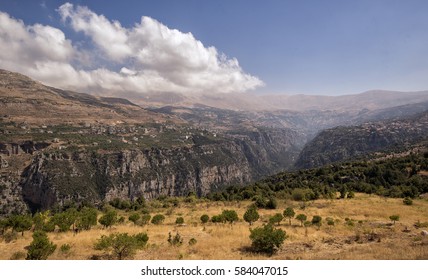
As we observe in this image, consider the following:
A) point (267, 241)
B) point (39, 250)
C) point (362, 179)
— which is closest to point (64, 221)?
point (39, 250)

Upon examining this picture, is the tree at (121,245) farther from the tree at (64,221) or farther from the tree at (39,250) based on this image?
the tree at (64,221)

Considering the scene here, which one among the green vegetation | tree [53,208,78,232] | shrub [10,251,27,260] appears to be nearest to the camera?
shrub [10,251,27,260]

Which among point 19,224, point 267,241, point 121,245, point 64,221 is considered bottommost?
point 64,221

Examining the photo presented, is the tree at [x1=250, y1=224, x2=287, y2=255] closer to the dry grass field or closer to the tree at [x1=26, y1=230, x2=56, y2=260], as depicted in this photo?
the dry grass field

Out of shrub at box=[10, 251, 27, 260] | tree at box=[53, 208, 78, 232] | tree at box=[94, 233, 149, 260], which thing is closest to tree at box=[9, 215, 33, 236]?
tree at box=[53, 208, 78, 232]

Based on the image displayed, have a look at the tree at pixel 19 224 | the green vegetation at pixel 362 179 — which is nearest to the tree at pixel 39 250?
the tree at pixel 19 224

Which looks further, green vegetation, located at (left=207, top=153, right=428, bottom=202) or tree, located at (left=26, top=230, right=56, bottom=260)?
green vegetation, located at (left=207, top=153, right=428, bottom=202)

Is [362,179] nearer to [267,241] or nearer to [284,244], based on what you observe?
[284,244]

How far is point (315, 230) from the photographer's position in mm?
30109

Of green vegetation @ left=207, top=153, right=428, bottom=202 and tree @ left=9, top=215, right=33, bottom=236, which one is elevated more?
tree @ left=9, top=215, right=33, bottom=236

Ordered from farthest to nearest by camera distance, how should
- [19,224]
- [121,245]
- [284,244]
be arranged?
[19,224], [284,244], [121,245]

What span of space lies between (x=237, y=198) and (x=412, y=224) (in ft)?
131
